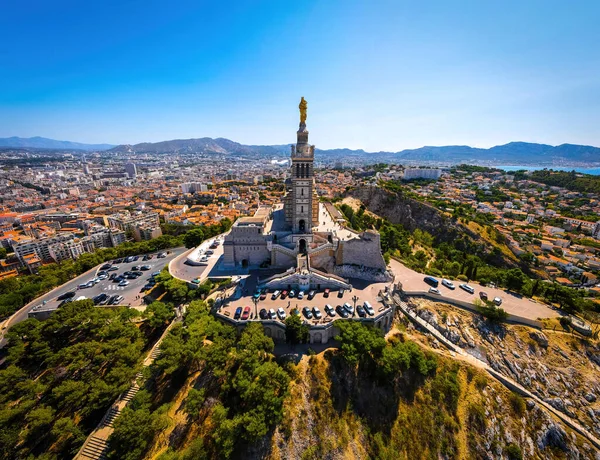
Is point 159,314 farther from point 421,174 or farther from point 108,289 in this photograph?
point 421,174

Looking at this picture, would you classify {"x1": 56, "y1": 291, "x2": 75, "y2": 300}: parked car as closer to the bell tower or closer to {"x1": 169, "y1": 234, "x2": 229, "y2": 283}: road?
Answer: {"x1": 169, "y1": 234, "x2": 229, "y2": 283}: road

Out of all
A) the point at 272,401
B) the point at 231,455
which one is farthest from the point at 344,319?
the point at 231,455

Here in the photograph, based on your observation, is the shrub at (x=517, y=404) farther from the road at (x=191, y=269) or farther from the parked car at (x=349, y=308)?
the road at (x=191, y=269)

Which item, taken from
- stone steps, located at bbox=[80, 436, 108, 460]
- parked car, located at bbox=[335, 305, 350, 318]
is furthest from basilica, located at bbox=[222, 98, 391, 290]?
stone steps, located at bbox=[80, 436, 108, 460]

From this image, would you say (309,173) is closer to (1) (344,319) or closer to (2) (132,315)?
(1) (344,319)

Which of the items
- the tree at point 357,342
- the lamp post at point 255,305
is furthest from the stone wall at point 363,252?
the lamp post at point 255,305

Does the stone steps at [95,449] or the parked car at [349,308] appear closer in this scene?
the stone steps at [95,449]
